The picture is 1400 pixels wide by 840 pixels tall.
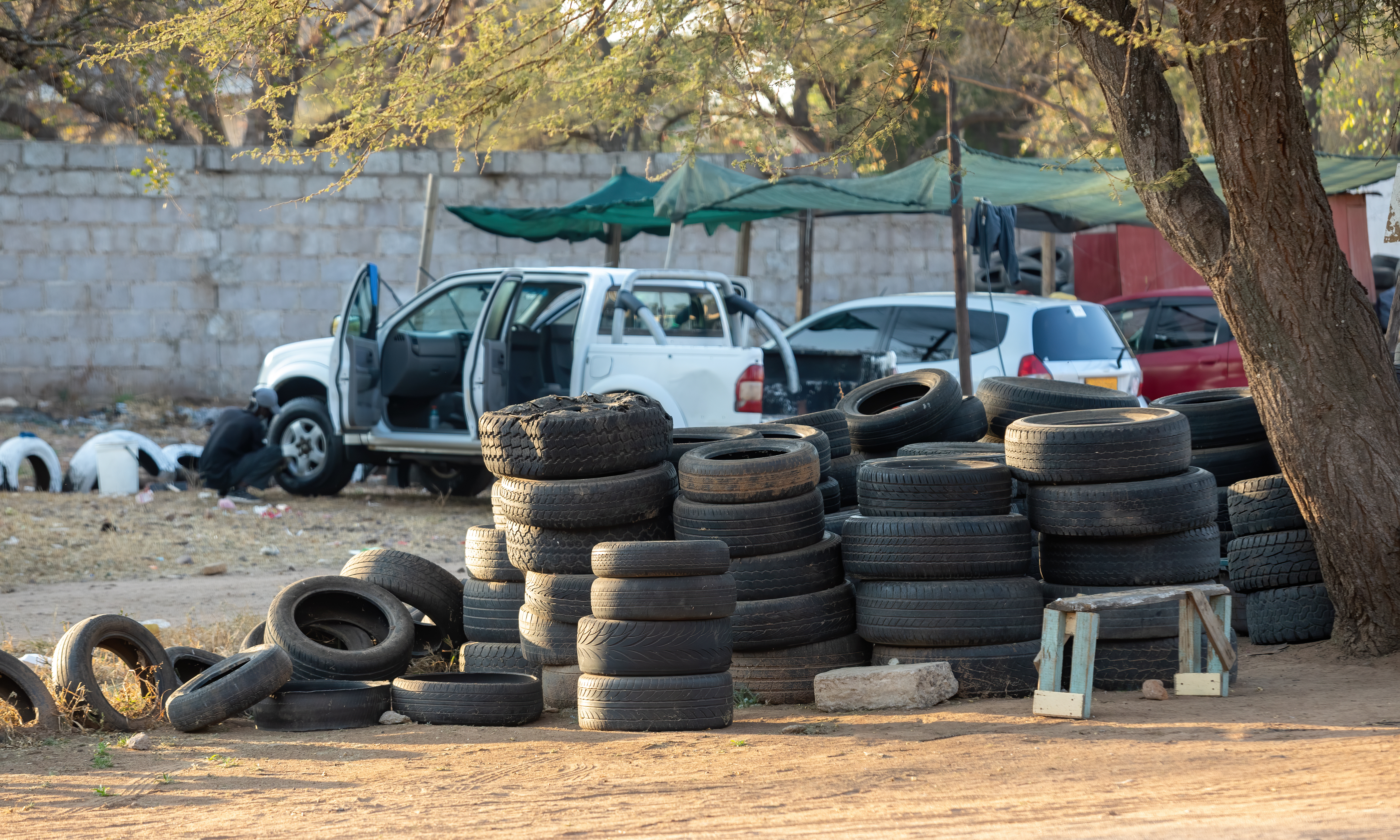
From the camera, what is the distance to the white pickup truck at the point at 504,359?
37.5 feet

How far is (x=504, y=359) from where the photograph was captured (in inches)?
461

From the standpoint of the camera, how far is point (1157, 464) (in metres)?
6.08

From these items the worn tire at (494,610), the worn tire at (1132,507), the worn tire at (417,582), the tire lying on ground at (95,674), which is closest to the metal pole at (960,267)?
the worn tire at (1132,507)

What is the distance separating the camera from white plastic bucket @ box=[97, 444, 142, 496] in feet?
42.4

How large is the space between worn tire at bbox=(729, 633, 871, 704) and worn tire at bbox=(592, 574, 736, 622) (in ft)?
2.04

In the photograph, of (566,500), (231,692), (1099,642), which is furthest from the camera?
(566,500)

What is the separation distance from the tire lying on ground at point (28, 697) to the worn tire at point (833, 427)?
12.8ft

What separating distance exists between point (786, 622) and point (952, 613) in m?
0.73

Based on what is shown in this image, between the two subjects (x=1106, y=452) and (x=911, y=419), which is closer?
(x=1106, y=452)

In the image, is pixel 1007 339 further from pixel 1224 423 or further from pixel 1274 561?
pixel 1274 561

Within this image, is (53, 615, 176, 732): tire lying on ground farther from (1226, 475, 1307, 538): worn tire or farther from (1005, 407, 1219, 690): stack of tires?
(1226, 475, 1307, 538): worn tire

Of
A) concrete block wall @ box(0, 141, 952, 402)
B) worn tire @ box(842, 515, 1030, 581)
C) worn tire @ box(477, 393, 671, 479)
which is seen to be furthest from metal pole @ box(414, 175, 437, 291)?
worn tire @ box(842, 515, 1030, 581)

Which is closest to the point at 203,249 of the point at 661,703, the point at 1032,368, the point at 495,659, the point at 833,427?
the point at 1032,368

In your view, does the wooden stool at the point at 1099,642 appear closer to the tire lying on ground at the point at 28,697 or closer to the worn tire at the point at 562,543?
the worn tire at the point at 562,543
